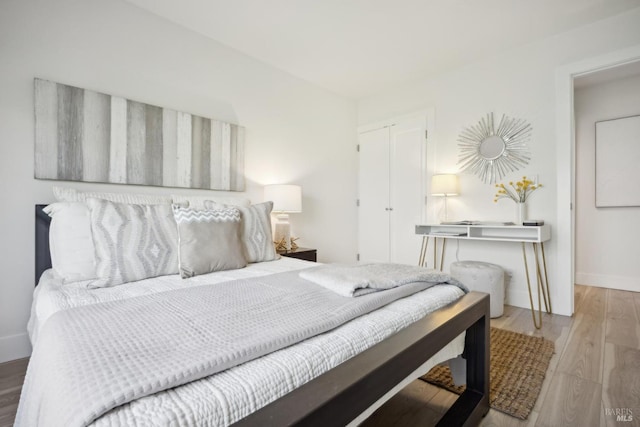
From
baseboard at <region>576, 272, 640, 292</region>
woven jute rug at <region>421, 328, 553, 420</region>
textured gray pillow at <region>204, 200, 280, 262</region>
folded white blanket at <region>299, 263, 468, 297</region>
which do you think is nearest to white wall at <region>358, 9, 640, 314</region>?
woven jute rug at <region>421, 328, 553, 420</region>

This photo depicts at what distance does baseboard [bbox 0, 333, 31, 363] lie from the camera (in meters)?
1.81

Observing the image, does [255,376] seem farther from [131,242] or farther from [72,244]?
[72,244]

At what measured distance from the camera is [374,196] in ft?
13.4

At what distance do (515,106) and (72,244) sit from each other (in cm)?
371

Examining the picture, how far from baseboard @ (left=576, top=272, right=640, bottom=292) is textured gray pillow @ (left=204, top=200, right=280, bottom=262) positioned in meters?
3.92

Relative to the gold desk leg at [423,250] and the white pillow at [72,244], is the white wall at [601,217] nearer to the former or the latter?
the gold desk leg at [423,250]

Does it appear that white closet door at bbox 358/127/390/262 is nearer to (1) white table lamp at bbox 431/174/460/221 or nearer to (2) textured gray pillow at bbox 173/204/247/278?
(1) white table lamp at bbox 431/174/460/221

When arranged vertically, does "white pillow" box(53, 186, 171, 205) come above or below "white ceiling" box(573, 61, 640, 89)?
below

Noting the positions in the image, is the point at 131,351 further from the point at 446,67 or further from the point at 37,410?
the point at 446,67

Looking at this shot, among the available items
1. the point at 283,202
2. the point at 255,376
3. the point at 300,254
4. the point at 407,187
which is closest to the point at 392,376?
the point at 255,376

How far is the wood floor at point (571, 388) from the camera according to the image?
1.35 m

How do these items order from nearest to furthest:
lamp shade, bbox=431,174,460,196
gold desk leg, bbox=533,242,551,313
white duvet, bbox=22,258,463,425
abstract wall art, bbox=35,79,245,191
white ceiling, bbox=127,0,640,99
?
white duvet, bbox=22,258,463,425
abstract wall art, bbox=35,79,245,191
white ceiling, bbox=127,0,640,99
gold desk leg, bbox=533,242,551,313
lamp shade, bbox=431,174,460,196

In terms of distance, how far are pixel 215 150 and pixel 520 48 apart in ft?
10.1

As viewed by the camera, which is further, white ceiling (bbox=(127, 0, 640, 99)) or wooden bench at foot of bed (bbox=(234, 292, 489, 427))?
white ceiling (bbox=(127, 0, 640, 99))
